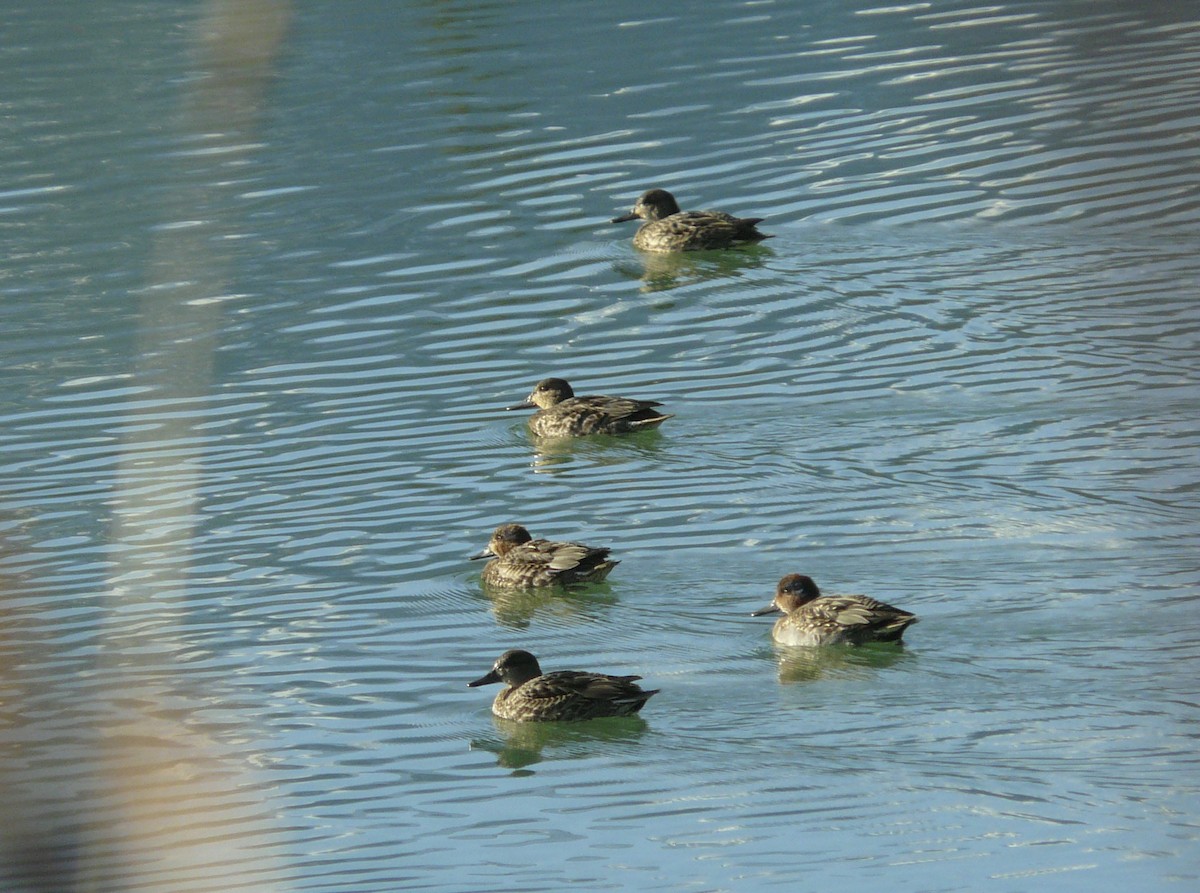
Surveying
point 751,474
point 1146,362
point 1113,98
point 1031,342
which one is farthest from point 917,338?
point 1113,98

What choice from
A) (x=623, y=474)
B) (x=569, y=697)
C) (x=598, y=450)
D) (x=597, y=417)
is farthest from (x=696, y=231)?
(x=569, y=697)

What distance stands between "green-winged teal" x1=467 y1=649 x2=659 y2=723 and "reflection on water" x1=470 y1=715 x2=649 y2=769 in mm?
59

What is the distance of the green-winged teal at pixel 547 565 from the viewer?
12.3 metres

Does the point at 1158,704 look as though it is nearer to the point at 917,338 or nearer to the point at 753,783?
the point at 753,783

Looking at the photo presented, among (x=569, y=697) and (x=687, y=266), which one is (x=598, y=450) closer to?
(x=569, y=697)

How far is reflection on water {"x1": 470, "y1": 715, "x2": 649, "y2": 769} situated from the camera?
10419mm

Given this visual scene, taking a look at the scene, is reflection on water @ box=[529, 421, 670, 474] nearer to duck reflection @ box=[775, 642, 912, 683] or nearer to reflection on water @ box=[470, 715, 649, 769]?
duck reflection @ box=[775, 642, 912, 683]

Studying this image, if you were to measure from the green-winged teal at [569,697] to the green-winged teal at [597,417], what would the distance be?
4.33m

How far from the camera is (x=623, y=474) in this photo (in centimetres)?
1443

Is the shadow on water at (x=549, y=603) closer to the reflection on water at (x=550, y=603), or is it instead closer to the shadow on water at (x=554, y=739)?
the reflection on water at (x=550, y=603)

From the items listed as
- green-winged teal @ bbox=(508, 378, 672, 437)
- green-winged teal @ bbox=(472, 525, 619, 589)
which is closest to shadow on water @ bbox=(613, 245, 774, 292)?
green-winged teal @ bbox=(508, 378, 672, 437)

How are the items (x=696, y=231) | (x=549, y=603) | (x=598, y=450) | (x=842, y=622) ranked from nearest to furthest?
(x=842, y=622) < (x=549, y=603) < (x=598, y=450) < (x=696, y=231)

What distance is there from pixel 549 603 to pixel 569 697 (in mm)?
1810

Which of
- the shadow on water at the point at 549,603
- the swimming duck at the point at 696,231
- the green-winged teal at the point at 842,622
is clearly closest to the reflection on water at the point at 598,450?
the shadow on water at the point at 549,603
